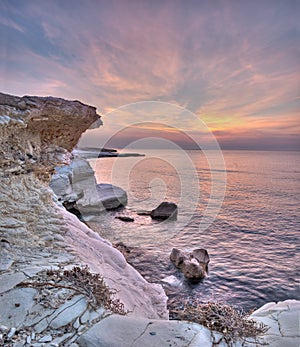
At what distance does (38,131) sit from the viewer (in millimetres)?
6281

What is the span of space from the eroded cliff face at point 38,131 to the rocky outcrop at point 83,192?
12.7 metres

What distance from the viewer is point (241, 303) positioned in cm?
985

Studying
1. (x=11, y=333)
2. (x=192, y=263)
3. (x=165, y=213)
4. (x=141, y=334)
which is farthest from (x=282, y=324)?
(x=165, y=213)

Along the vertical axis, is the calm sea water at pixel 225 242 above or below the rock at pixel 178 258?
below

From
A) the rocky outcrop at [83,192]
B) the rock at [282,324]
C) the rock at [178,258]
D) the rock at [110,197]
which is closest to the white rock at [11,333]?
the rock at [282,324]

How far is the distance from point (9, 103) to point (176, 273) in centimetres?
984

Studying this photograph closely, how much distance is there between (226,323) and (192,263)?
8940 millimetres

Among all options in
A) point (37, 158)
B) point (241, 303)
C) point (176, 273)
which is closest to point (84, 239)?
point (37, 158)

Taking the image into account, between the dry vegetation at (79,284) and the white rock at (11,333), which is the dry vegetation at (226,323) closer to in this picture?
the dry vegetation at (79,284)

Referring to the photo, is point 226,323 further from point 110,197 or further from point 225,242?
point 110,197

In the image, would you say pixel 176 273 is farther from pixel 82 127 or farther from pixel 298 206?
pixel 298 206

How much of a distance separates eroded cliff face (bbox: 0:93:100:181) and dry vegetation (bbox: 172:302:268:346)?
486 centimetres

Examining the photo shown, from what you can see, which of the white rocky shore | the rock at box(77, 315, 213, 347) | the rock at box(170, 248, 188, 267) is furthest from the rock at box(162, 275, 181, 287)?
the rock at box(77, 315, 213, 347)

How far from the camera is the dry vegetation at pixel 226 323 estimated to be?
2.90m
